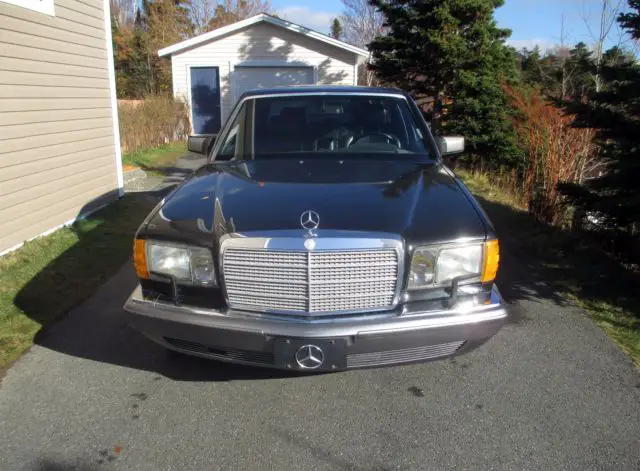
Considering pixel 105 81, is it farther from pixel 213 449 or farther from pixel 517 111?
pixel 517 111

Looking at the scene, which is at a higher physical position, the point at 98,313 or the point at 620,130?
the point at 620,130

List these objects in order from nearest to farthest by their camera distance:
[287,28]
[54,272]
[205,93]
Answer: [54,272], [287,28], [205,93]

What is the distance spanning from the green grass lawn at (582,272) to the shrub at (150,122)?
10.0 m

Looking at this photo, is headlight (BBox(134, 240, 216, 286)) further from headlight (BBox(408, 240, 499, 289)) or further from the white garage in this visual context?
the white garage

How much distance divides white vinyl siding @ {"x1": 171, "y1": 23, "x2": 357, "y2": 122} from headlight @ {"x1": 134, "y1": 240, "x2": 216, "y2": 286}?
47.6 ft

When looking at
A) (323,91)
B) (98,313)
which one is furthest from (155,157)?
(323,91)

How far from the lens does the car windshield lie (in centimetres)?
405

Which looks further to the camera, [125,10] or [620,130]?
[125,10]

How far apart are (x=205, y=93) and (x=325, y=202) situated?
15.7m

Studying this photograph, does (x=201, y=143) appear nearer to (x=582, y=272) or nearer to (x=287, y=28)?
(x=582, y=272)

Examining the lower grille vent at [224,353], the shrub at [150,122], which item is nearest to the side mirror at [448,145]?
the lower grille vent at [224,353]

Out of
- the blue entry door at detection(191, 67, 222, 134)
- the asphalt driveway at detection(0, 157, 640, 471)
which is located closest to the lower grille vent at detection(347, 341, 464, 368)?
the asphalt driveway at detection(0, 157, 640, 471)

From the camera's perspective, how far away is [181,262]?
2773mm

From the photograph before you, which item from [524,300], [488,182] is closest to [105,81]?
[524,300]
